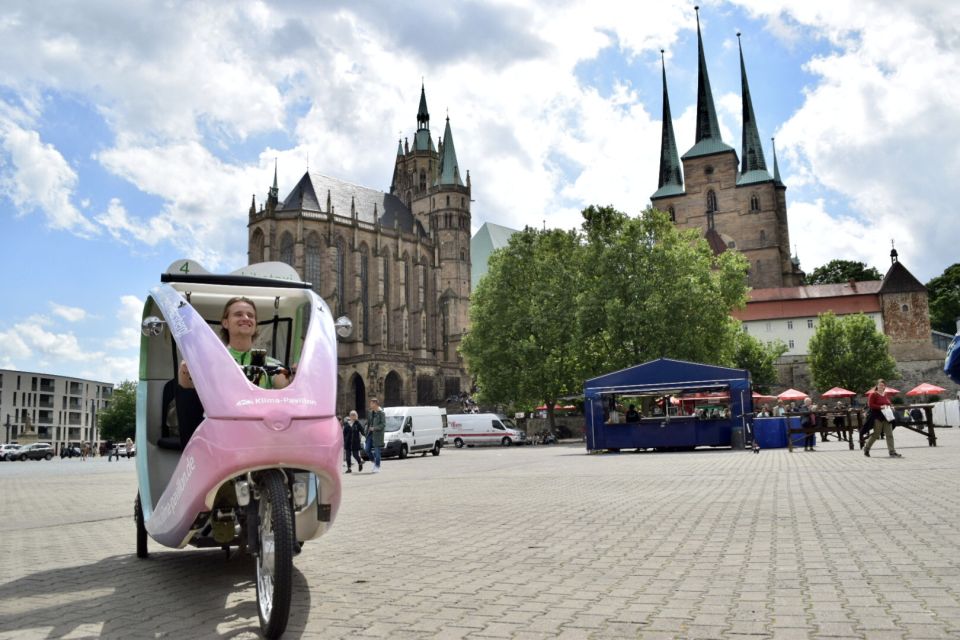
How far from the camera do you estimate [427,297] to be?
86.2 m

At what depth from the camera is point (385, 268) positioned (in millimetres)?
82812

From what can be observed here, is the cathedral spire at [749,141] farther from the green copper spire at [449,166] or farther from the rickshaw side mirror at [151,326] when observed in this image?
the rickshaw side mirror at [151,326]

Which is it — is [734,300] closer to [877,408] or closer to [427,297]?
[877,408]

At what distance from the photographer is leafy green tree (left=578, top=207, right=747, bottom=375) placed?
3916cm

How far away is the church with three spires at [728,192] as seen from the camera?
84688 mm

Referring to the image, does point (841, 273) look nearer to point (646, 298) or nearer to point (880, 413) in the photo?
point (646, 298)

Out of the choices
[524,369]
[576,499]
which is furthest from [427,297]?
[576,499]

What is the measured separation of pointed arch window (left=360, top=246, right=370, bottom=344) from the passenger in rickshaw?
2866 inches

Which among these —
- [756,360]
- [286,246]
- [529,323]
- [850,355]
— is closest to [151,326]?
[529,323]

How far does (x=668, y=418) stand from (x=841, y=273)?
7506 cm

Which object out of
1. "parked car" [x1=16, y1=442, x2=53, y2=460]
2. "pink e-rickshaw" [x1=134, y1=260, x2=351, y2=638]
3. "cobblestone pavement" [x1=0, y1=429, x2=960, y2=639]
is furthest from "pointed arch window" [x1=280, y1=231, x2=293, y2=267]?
"pink e-rickshaw" [x1=134, y1=260, x2=351, y2=638]

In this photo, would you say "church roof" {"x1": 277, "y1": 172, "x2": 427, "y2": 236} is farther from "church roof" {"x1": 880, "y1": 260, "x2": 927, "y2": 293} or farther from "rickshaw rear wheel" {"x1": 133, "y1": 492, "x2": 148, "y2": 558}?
"rickshaw rear wheel" {"x1": 133, "y1": 492, "x2": 148, "y2": 558}

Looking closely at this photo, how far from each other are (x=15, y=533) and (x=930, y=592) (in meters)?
8.97

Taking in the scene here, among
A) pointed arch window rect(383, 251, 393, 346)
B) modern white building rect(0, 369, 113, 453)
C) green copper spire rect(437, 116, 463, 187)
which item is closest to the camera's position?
pointed arch window rect(383, 251, 393, 346)
